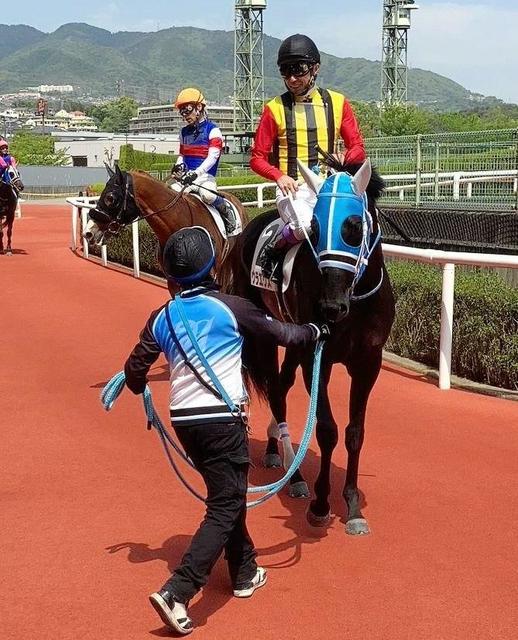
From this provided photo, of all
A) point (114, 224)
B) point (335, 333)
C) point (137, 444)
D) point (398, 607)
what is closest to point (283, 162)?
point (335, 333)

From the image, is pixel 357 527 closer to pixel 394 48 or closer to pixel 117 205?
pixel 117 205

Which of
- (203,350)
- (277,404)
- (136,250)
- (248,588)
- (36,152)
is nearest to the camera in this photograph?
(203,350)

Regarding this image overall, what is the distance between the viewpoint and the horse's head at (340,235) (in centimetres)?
379

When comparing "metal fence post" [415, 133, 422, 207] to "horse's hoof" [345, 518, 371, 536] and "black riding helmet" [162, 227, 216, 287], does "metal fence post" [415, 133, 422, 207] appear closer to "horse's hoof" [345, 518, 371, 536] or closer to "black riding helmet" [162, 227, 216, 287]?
"horse's hoof" [345, 518, 371, 536]

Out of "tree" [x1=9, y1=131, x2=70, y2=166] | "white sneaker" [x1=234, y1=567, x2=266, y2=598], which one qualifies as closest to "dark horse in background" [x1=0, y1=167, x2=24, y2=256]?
"white sneaker" [x1=234, y1=567, x2=266, y2=598]

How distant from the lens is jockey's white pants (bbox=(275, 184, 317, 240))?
14.1ft

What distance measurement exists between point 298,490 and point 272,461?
22.3 inches

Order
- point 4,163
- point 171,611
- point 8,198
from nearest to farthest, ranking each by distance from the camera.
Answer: point 171,611 → point 8,198 → point 4,163

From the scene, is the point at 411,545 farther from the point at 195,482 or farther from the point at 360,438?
the point at 195,482

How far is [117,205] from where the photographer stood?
8.25m

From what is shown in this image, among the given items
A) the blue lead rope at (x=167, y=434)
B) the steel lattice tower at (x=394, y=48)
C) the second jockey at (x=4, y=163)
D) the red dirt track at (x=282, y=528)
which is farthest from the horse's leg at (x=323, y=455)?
the steel lattice tower at (x=394, y=48)

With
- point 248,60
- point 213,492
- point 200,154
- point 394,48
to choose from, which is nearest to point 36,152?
point 248,60

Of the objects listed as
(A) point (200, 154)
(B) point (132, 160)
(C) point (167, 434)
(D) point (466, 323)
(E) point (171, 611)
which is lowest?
(E) point (171, 611)

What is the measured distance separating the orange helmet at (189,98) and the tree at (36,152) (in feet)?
222
